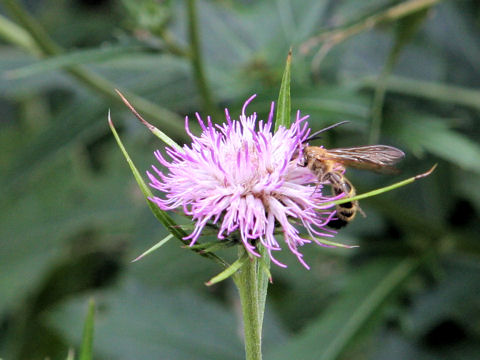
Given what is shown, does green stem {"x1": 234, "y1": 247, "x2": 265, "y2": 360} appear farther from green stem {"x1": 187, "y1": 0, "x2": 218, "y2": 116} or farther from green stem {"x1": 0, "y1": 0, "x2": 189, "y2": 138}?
green stem {"x1": 0, "y1": 0, "x2": 189, "y2": 138}

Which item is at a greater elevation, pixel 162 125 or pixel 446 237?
pixel 162 125

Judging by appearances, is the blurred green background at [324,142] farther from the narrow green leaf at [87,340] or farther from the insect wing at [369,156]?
the narrow green leaf at [87,340]

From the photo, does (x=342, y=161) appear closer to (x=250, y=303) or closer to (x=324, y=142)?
(x=250, y=303)

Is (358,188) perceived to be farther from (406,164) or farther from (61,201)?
(61,201)

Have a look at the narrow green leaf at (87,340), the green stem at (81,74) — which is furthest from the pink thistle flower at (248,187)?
the green stem at (81,74)

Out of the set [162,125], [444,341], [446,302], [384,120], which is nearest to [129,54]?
[162,125]

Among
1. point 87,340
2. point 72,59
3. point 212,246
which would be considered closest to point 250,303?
point 212,246
